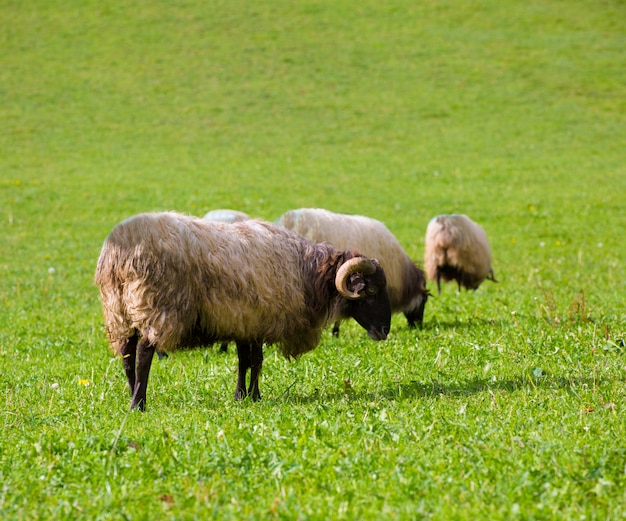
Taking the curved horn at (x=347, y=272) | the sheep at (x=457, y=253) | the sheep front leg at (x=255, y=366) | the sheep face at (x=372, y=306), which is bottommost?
the sheep at (x=457, y=253)

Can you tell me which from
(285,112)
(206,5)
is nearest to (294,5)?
(206,5)

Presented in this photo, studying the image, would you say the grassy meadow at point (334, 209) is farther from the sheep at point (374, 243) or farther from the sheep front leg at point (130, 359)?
the sheep at point (374, 243)

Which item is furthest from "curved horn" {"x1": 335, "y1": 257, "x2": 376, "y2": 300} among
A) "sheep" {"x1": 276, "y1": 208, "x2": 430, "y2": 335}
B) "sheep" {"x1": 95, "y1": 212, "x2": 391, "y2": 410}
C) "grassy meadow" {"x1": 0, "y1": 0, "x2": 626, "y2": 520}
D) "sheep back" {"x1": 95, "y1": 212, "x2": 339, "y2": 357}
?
"sheep" {"x1": 276, "y1": 208, "x2": 430, "y2": 335}

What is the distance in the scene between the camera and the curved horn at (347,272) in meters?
6.72

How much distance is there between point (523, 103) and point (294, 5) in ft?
47.6

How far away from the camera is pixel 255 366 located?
21.0 ft

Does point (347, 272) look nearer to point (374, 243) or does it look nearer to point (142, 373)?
point (142, 373)

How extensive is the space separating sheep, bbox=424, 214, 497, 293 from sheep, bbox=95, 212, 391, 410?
704 cm

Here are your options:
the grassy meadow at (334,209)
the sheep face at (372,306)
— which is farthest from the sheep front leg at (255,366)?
the sheep face at (372,306)

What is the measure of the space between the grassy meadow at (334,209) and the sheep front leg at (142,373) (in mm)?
138

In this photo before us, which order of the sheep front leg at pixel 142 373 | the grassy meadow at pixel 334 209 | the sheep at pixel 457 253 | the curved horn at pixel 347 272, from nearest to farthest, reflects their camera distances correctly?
the grassy meadow at pixel 334 209 < the sheep front leg at pixel 142 373 < the curved horn at pixel 347 272 < the sheep at pixel 457 253

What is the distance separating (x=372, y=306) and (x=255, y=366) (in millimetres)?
1321

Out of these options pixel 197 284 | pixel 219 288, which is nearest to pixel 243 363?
pixel 219 288

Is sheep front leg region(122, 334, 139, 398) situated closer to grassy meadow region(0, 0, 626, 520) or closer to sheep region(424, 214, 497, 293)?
grassy meadow region(0, 0, 626, 520)
